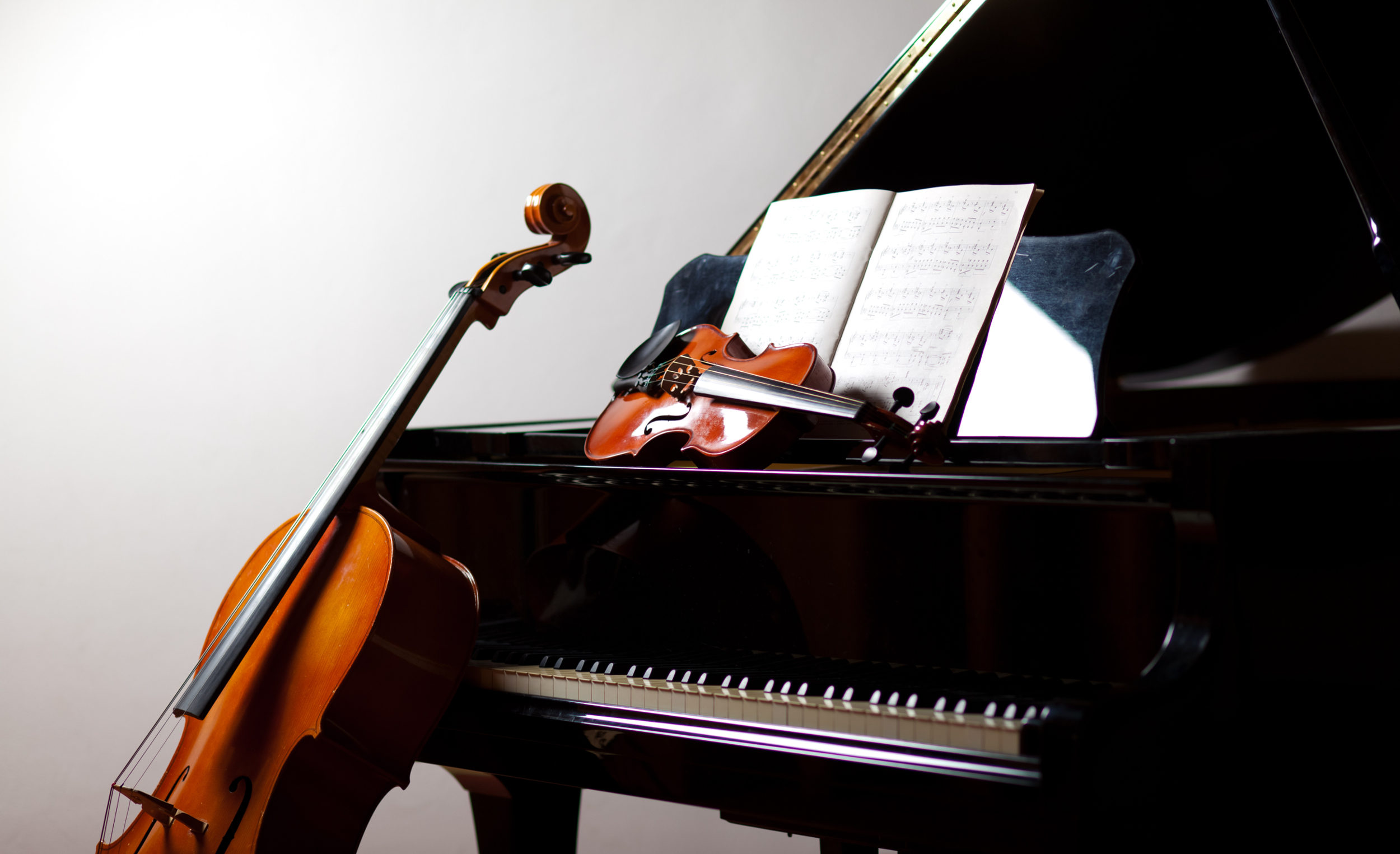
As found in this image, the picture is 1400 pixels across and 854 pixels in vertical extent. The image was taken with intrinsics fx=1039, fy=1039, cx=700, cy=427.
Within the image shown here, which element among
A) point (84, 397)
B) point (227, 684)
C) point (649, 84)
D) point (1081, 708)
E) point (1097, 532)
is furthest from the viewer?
point (84, 397)

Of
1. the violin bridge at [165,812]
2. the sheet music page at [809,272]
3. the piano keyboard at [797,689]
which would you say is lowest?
the violin bridge at [165,812]

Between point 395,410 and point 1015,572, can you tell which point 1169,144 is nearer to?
point 1015,572

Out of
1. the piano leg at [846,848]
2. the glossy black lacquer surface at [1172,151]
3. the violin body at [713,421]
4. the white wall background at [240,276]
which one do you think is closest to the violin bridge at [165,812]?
the piano leg at [846,848]

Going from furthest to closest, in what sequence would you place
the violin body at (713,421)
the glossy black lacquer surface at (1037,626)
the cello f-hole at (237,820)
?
the violin body at (713,421)
the cello f-hole at (237,820)
the glossy black lacquer surface at (1037,626)

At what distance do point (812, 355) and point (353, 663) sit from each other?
69 cm

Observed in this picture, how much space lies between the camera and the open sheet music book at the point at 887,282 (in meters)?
1.38

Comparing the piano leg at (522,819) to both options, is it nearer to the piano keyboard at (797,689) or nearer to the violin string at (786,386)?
the piano keyboard at (797,689)

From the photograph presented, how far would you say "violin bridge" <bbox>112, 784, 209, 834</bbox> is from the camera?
1.26 meters

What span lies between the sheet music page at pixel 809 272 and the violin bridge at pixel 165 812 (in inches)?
38.1

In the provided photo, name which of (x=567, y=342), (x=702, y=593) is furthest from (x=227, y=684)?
(x=567, y=342)

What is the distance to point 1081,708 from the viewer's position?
3.10 ft

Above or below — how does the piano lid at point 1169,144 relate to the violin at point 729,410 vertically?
above

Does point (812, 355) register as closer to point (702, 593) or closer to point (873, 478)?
point (873, 478)

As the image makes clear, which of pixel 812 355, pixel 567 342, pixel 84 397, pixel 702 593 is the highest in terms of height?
pixel 567 342
